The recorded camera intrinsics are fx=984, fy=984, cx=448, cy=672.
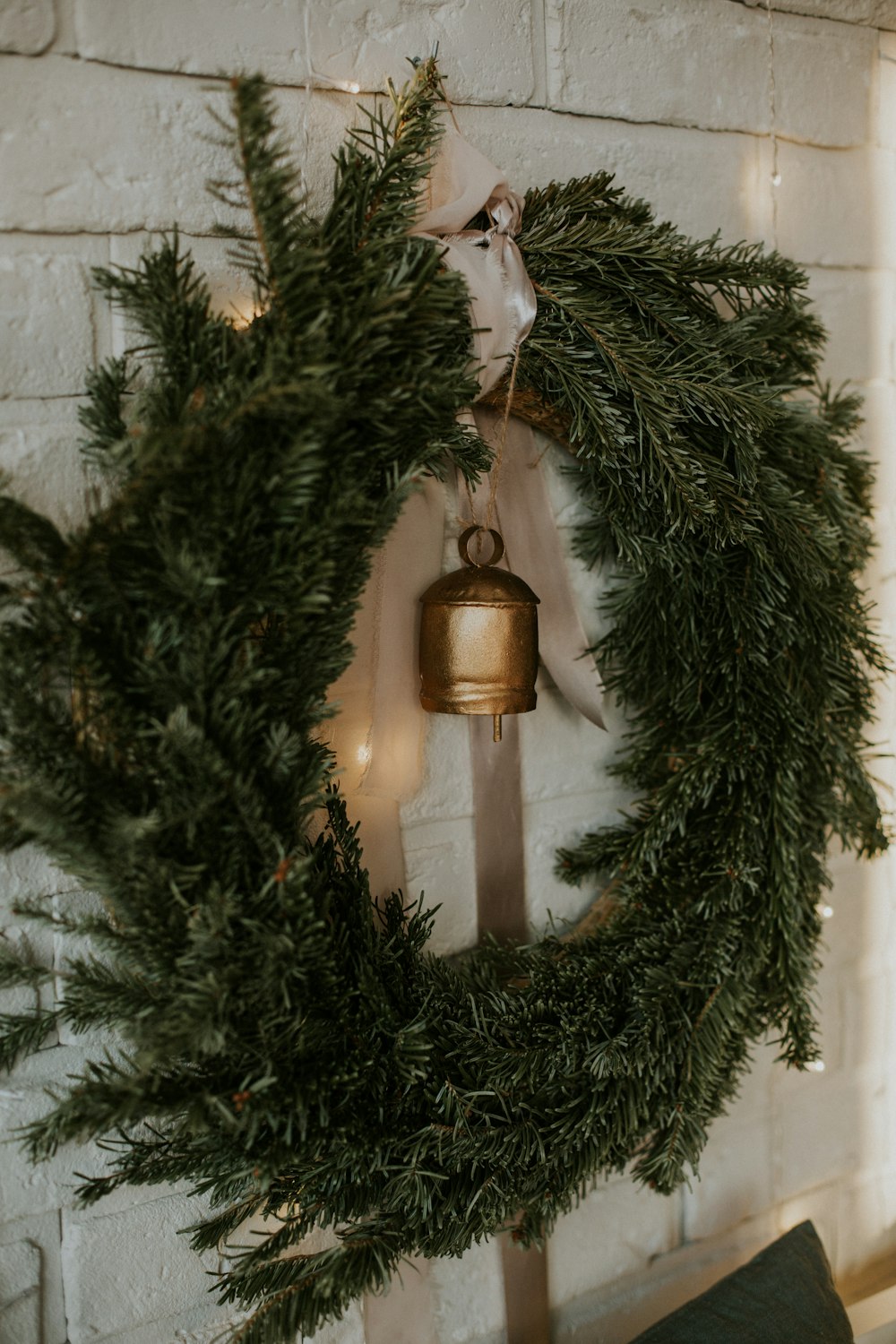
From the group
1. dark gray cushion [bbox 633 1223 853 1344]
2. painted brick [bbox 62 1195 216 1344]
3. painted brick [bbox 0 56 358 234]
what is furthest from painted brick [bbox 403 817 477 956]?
painted brick [bbox 0 56 358 234]

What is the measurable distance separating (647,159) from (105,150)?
54 cm

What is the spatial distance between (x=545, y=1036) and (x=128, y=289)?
2.17ft

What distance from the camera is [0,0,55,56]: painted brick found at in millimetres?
685

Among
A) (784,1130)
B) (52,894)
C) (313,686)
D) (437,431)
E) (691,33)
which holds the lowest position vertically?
(784,1130)

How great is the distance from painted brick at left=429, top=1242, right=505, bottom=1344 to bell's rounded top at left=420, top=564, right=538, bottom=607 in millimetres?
654

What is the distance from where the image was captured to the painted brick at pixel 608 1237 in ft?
3.47

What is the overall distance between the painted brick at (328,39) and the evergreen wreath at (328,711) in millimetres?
69

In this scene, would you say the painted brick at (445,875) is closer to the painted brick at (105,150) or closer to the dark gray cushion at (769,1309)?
the dark gray cushion at (769,1309)

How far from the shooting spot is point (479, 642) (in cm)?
80

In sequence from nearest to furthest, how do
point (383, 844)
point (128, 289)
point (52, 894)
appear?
point (128, 289) < point (52, 894) < point (383, 844)

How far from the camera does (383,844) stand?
2.92 ft

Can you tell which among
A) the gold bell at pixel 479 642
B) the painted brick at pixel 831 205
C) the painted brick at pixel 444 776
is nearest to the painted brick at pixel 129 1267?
the painted brick at pixel 444 776

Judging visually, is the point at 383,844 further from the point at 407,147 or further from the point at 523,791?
the point at 407,147

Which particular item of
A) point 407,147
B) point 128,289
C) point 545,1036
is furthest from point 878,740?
point 128,289
